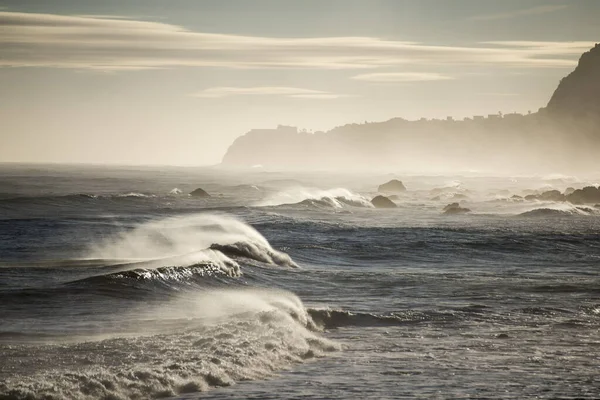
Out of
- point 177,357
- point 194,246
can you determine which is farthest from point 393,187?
point 177,357

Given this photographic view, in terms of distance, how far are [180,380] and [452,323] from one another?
26.5 feet

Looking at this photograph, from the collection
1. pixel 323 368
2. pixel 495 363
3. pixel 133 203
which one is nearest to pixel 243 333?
pixel 323 368

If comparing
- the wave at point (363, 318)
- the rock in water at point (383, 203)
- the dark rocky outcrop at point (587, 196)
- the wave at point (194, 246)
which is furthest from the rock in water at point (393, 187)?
the wave at point (363, 318)

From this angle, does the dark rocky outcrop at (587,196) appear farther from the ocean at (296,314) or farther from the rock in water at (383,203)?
the ocean at (296,314)

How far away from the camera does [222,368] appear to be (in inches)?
594

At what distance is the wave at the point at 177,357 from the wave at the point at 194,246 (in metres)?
8.34

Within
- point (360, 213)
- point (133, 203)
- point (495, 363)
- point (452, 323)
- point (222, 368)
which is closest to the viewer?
point (222, 368)

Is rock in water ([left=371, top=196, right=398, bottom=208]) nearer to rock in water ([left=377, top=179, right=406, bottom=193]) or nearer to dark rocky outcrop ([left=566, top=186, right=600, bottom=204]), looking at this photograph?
dark rocky outcrop ([left=566, top=186, right=600, bottom=204])

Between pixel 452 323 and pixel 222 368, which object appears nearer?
pixel 222 368

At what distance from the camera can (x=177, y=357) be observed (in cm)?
1527

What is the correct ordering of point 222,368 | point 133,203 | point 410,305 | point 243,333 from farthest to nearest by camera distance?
1. point 133,203
2. point 410,305
3. point 243,333
4. point 222,368

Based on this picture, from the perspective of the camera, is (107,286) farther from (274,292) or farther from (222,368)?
(222,368)

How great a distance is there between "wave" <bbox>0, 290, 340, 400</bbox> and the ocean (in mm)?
40

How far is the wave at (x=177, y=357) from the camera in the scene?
43.5 ft
